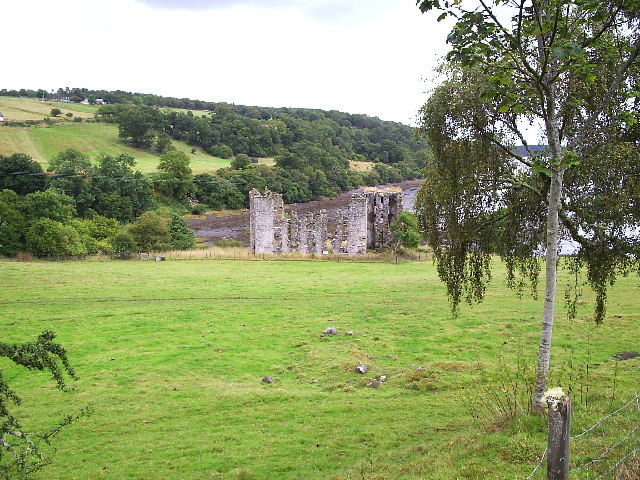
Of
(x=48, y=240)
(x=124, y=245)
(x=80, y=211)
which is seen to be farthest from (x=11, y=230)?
(x=80, y=211)

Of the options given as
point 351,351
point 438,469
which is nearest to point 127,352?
point 351,351

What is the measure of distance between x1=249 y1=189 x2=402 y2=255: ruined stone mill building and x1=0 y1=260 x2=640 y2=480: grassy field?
23.2 metres

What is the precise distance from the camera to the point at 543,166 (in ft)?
33.1

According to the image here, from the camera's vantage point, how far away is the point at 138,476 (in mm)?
10820

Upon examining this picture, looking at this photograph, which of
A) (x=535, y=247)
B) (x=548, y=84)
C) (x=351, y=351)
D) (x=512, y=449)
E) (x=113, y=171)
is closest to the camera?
(x=512, y=449)

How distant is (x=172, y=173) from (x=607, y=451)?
9464 cm

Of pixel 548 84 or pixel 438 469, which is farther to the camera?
pixel 548 84

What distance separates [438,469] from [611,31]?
408 inches

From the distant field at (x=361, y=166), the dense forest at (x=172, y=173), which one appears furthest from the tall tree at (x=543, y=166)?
the distant field at (x=361, y=166)

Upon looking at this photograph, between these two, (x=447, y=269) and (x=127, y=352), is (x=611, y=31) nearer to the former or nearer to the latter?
(x=447, y=269)

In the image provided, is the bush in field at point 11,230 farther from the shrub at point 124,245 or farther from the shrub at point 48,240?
the shrub at point 124,245

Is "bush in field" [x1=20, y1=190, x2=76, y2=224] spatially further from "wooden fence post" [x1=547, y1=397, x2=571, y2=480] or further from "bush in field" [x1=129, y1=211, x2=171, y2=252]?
"wooden fence post" [x1=547, y1=397, x2=571, y2=480]

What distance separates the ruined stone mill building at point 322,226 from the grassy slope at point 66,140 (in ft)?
158

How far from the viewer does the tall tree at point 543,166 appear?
10.9 metres
